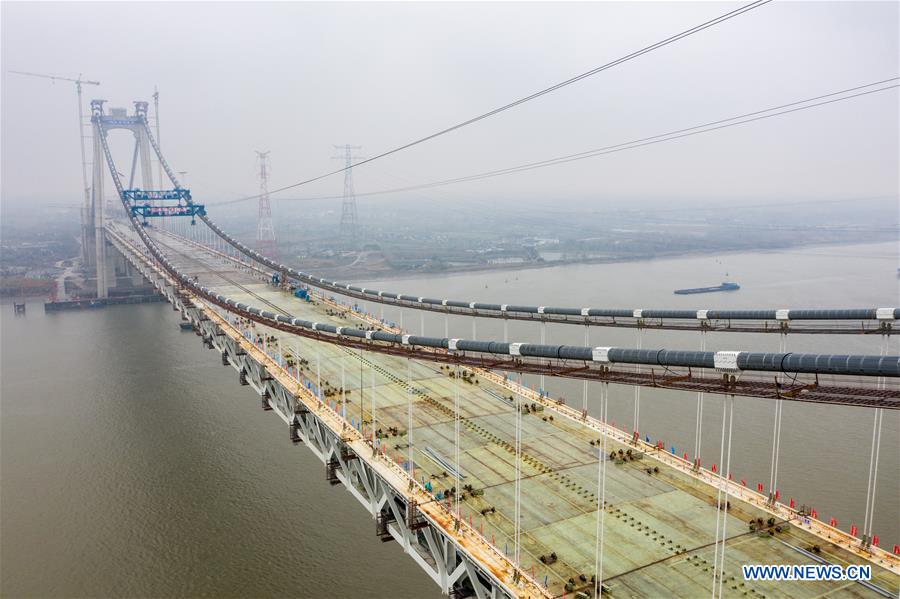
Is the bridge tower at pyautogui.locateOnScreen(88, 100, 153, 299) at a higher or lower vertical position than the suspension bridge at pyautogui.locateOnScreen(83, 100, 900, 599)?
higher

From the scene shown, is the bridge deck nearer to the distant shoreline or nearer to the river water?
the river water

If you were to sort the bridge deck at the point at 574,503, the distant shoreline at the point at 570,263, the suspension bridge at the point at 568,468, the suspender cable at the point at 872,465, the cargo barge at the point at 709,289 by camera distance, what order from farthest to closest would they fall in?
the distant shoreline at the point at 570,263, the cargo barge at the point at 709,289, the suspender cable at the point at 872,465, the bridge deck at the point at 574,503, the suspension bridge at the point at 568,468

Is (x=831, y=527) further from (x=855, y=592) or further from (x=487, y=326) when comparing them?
(x=487, y=326)

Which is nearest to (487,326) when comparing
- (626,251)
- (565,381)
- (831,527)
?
(565,381)

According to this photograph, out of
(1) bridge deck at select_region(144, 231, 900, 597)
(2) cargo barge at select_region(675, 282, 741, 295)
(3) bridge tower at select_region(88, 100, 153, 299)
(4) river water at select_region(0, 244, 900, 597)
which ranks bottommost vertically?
(4) river water at select_region(0, 244, 900, 597)

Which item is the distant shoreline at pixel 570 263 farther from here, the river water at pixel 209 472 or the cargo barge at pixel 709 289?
the river water at pixel 209 472

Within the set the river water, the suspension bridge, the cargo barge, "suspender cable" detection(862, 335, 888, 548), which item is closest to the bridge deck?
the suspension bridge

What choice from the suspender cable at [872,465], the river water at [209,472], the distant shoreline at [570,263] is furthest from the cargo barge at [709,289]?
the suspender cable at [872,465]

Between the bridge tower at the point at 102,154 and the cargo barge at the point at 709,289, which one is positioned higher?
the bridge tower at the point at 102,154
